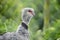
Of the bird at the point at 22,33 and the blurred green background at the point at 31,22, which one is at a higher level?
the bird at the point at 22,33

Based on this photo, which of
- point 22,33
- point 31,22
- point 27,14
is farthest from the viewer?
point 31,22

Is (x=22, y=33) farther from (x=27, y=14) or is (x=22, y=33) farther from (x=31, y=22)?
(x=31, y=22)

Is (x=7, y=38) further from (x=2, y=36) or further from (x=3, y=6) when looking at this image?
(x=3, y=6)

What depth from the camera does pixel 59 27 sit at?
698 centimetres

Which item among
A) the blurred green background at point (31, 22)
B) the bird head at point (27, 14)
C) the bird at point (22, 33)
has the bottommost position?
the blurred green background at point (31, 22)

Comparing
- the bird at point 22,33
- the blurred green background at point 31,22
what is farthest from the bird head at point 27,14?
the blurred green background at point 31,22

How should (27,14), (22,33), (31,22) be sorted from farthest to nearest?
(31,22) → (27,14) → (22,33)

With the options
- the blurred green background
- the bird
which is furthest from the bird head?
the blurred green background

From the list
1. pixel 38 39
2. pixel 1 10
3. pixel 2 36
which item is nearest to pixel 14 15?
pixel 1 10

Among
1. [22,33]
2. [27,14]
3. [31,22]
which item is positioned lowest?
[31,22]

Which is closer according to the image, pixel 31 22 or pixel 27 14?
pixel 27 14

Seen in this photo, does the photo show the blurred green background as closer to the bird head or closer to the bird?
the bird

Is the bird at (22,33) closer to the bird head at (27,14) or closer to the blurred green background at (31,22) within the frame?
the bird head at (27,14)

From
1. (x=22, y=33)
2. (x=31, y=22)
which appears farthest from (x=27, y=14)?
(x=31, y=22)
